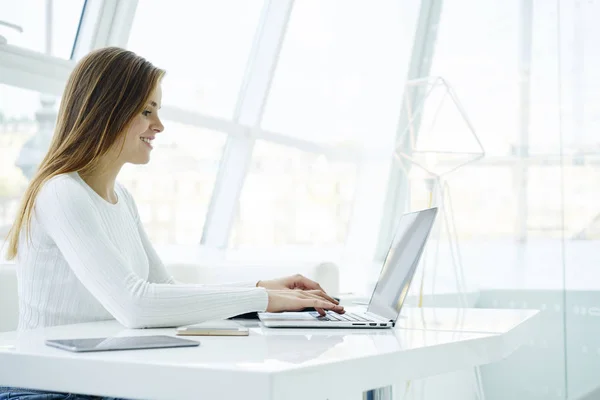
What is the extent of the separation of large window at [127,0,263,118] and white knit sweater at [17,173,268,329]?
7.36ft

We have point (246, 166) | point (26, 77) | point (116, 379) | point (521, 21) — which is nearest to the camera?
point (116, 379)

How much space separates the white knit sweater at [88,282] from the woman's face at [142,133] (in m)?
0.14

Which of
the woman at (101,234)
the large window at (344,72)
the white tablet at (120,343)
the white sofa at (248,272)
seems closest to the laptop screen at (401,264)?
the woman at (101,234)

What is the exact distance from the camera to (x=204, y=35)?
13.9 feet

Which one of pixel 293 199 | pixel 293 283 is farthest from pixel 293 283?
pixel 293 199

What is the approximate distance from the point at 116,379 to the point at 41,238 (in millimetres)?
686

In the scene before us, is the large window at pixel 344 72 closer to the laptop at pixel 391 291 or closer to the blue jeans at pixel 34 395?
the laptop at pixel 391 291

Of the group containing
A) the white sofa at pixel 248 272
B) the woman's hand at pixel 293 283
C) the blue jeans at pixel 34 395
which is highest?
the white sofa at pixel 248 272

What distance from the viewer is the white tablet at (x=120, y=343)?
3.62 feet

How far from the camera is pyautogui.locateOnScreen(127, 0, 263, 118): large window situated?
12.6 ft

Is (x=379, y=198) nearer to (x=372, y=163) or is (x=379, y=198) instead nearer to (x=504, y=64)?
(x=372, y=163)

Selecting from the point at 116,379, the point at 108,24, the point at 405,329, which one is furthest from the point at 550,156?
the point at 116,379

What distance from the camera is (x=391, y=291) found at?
1612mm

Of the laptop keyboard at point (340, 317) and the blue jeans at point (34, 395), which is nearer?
the blue jeans at point (34, 395)
